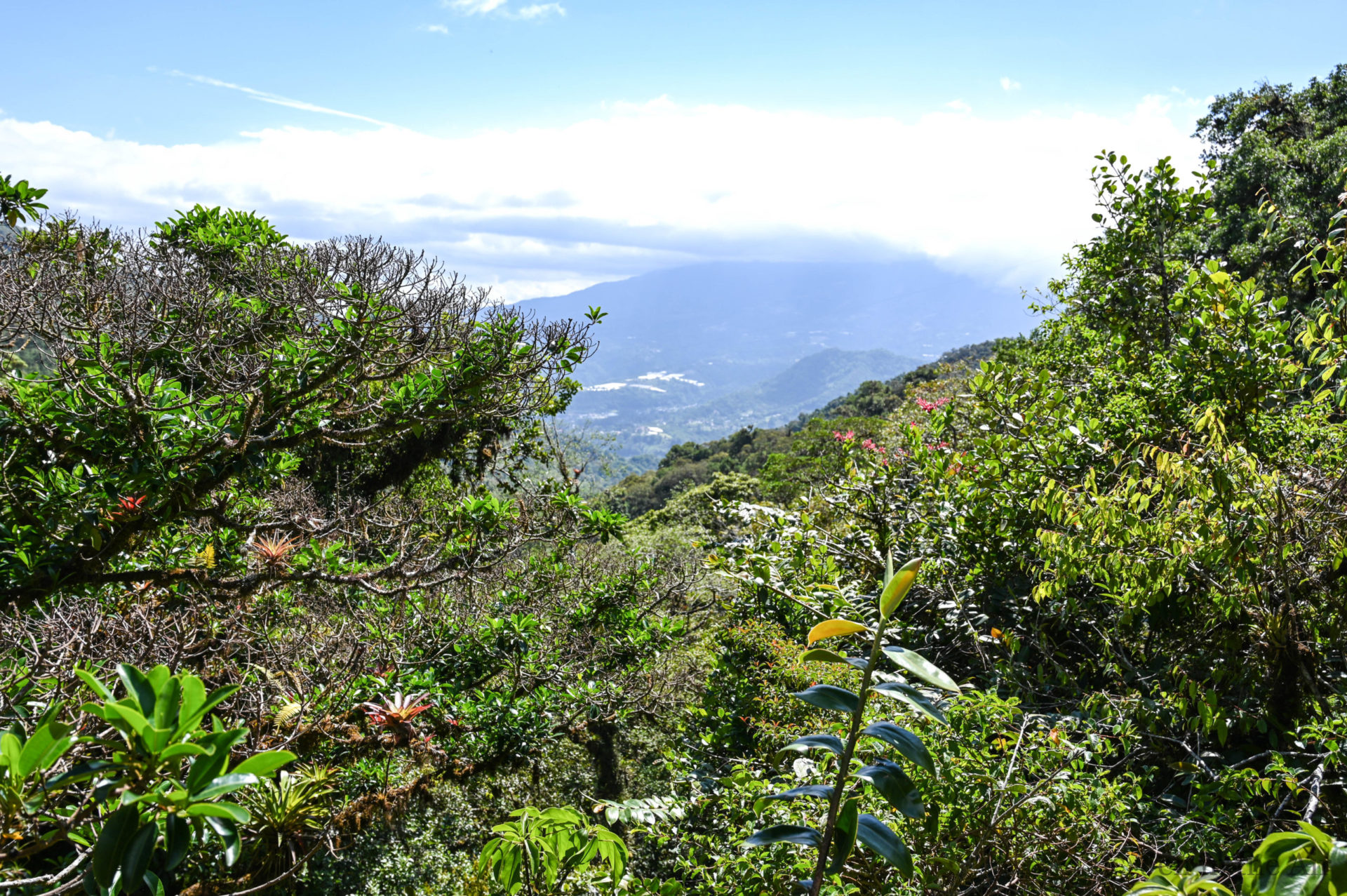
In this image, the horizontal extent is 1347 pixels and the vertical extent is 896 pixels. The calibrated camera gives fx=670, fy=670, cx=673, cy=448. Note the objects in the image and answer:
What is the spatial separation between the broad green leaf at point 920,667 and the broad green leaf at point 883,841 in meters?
0.21

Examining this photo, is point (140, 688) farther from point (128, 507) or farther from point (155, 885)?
point (128, 507)

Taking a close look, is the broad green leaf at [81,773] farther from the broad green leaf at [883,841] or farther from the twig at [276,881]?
the twig at [276,881]

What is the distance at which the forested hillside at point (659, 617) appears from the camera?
5.27ft

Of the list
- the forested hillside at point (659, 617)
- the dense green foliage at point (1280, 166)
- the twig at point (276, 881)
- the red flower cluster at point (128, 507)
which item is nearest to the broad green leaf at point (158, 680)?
the forested hillside at point (659, 617)

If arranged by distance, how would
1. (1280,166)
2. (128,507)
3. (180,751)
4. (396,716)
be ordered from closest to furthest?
1. (180,751)
2. (128,507)
3. (396,716)
4. (1280,166)

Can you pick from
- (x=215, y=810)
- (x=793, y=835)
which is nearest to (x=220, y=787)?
(x=215, y=810)

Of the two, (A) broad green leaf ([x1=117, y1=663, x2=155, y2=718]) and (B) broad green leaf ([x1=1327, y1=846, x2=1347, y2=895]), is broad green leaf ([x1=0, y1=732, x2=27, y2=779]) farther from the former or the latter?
(B) broad green leaf ([x1=1327, y1=846, x2=1347, y2=895])

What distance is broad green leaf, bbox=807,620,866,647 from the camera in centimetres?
91

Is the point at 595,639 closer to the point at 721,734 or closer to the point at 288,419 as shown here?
the point at 721,734

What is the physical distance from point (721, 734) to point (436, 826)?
13.4 feet

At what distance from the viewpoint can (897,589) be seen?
87 cm

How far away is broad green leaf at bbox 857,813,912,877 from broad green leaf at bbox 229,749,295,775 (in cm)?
78

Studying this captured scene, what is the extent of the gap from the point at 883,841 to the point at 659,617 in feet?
19.5

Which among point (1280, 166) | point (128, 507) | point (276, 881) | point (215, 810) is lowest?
point (276, 881)
